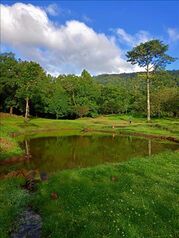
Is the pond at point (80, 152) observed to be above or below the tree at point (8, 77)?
below

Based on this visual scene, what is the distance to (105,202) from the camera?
17.4 m

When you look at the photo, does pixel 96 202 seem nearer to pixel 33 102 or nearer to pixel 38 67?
pixel 38 67

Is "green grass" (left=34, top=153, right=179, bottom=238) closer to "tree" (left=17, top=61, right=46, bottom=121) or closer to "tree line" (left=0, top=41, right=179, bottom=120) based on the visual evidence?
"tree line" (left=0, top=41, right=179, bottom=120)

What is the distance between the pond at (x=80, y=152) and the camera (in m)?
31.9

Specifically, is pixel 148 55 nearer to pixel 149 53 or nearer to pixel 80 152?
pixel 149 53

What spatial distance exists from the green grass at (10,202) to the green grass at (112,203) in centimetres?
107

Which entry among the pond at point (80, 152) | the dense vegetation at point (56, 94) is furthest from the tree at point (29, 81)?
the pond at point (80, 152)

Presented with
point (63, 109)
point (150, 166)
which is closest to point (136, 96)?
point (63, 109)

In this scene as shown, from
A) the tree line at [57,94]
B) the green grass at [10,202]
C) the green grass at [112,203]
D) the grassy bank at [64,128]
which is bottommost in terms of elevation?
the green grass at [10,202]

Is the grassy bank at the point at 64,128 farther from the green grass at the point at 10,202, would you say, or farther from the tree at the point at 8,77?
the green grass at the point at 10,202

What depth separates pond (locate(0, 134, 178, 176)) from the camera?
105ft

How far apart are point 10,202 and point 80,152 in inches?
863

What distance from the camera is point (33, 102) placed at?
108 m

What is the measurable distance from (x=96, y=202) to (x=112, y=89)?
119 m
